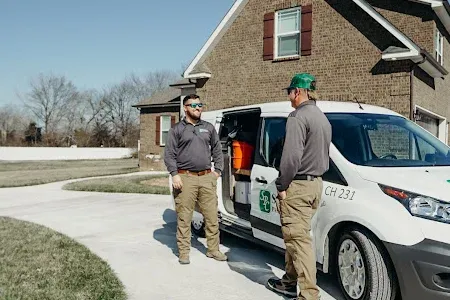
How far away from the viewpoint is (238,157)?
5766 millimetres

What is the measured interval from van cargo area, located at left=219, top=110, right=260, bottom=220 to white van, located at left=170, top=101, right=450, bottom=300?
34 centimetres

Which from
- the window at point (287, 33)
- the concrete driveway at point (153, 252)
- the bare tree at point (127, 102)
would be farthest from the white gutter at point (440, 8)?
the bare tree at point (127, 102)

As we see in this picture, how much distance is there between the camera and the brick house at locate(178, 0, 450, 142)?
Result: 445 inches

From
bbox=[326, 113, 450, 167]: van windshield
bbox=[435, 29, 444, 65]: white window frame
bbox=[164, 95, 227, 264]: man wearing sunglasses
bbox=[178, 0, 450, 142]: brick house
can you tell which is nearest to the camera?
bbox=[326, 113, 450, 167]: van windshield

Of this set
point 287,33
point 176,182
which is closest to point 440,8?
point 287,33

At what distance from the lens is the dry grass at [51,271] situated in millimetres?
4082

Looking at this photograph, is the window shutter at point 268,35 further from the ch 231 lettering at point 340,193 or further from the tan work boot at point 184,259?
the ch 231 lettering at point 340,193

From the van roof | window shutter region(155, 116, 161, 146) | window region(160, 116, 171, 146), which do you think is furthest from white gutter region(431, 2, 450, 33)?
window shutter region(155, 116, 161, 146)

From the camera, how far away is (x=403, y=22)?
1272 centimetres

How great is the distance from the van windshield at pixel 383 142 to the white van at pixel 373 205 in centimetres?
1

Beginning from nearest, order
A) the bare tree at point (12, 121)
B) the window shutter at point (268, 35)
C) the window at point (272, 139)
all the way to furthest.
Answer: the window at point (272, 139), the window shutter at point (268, 35), the bare tree at point (12, 121)

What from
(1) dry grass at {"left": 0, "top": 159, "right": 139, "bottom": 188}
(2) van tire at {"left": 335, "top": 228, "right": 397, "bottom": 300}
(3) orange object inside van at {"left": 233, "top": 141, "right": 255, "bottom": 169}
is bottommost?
(1) dry grass at {"left": 0, "top": 159, "right": 139, "bottom": 188}

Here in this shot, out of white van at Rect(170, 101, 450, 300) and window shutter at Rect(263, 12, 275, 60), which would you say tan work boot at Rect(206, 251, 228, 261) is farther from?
window shutter at Rect(263, 12, 275, 60)

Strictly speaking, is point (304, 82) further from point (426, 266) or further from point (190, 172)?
point (190, 172)
